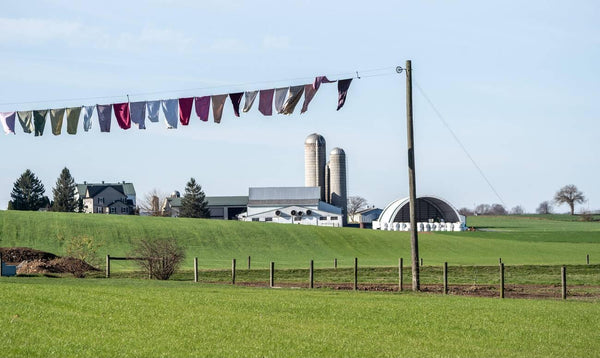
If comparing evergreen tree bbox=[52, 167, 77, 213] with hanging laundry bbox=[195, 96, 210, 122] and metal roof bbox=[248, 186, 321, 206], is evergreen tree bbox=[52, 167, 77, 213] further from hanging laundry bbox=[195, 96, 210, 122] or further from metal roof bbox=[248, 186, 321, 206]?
hanging laundry bbox=[195, 96, 210, 122]

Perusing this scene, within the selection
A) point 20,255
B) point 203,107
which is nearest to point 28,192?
point 20,255

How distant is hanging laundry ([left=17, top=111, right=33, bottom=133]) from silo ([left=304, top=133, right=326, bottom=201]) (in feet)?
301

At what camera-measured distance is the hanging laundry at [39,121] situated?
131 feet

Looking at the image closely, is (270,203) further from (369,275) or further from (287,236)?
(369,275)

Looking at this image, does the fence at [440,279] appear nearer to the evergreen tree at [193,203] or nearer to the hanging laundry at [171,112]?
the hanging laundry at [171,112]

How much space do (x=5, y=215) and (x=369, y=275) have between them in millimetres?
41288

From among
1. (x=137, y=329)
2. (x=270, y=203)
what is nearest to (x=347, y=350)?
(x=137, y=329)

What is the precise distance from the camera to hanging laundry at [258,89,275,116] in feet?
117

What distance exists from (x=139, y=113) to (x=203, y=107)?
331 centimetres

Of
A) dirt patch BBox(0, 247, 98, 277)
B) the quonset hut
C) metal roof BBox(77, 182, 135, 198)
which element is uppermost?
metal roof BBox(77, 182, 135, 198)

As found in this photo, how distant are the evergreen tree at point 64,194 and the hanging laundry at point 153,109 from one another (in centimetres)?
10161

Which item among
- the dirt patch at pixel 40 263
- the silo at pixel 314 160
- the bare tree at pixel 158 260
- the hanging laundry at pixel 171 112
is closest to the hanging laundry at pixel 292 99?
the hanging laundry at pixel 171 112

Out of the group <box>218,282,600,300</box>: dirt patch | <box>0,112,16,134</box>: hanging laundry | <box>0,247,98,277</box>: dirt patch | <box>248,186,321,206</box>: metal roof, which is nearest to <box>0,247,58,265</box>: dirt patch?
<box>0,247,98,277</box>: dirt patch

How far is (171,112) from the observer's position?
37781 millimetres
